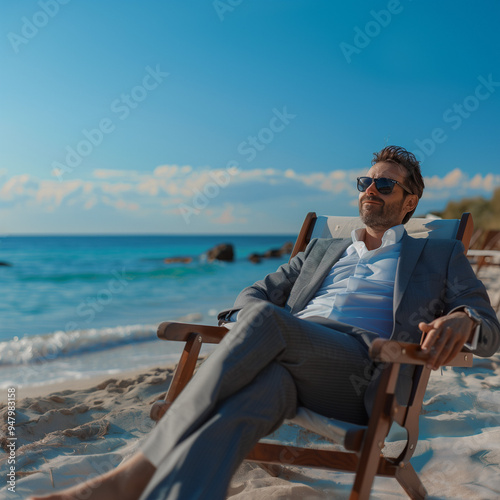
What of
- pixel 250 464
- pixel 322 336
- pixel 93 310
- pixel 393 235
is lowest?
pixel 93 310

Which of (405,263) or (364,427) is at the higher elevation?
(405,263)

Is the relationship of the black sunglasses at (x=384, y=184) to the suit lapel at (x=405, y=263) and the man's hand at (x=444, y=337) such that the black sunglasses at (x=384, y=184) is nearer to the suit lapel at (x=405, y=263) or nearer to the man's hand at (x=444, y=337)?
the suit lapel at (x=405, y=263)

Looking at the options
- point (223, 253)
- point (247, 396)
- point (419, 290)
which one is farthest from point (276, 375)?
point (223, 253)

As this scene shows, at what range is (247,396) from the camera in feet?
5.08

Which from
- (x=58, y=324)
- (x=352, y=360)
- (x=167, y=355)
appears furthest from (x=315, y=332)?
(x=58, y=324)

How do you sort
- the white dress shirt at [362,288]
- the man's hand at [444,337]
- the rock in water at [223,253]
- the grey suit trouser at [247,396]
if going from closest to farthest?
the grey suit trouser at [247,396], the man's hand at [444,337], the white dress shirt at [362,288], the rock in water at [223,253]

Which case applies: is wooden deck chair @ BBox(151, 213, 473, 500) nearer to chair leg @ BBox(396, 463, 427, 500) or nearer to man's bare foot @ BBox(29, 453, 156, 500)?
chair leg @ BBox(396, 463, 427, 500)

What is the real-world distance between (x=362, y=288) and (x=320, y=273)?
0.93 feet

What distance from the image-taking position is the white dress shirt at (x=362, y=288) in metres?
2.26

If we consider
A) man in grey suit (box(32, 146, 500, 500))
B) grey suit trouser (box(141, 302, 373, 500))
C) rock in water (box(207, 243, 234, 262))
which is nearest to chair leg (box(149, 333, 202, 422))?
man in grey suit (box(32, 146, 500, 500))

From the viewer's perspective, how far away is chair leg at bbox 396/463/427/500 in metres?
1.92

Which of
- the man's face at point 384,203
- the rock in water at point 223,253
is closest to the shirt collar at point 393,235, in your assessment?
the man's face at point 384,203

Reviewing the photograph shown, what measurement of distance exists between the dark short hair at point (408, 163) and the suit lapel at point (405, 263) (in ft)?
1.18

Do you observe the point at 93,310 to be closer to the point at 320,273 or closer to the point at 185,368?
the point at 320,273
